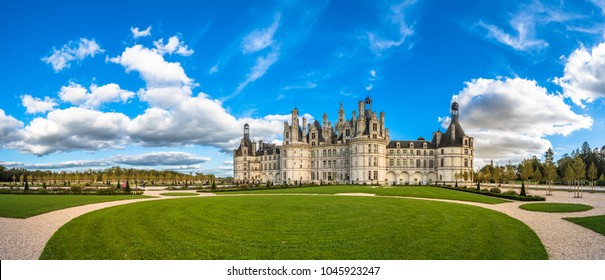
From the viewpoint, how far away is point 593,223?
1510cm

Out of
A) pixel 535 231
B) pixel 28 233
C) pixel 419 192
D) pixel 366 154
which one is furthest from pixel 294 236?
pixel 366 154

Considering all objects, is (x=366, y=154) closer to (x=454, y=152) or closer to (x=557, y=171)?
(x=454, y=152)

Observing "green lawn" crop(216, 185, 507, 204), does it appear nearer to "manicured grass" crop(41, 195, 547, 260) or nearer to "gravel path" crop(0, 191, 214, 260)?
"manicured grass" crop(41, 195, 547, 260)

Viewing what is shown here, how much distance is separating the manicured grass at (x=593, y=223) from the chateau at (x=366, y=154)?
47.5 meters

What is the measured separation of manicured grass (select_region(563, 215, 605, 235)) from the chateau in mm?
47495

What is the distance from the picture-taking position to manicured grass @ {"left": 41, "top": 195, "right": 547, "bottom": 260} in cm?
972

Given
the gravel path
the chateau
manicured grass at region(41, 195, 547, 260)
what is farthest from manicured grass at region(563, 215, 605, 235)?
the chateau

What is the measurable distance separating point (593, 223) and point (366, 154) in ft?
168

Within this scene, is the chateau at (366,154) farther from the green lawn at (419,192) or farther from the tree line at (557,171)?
the green lawn at (419,192)

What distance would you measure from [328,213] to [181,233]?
6.89 m

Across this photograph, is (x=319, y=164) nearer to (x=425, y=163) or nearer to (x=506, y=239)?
(x=425, y=163)

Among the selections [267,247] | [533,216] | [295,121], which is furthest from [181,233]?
[295,121]

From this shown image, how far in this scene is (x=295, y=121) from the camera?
74.1m

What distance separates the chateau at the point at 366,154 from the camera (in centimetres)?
6675
